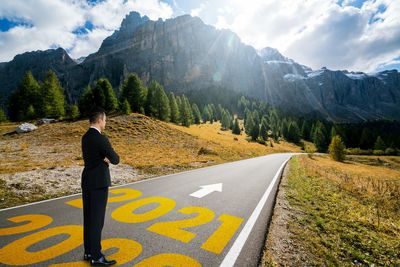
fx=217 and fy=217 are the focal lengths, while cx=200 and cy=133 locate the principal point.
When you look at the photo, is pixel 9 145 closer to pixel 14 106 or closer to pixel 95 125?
pixel 95 125

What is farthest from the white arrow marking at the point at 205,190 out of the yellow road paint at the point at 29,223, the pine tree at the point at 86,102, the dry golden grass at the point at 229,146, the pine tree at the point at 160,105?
the pine tree at the point at 160,105

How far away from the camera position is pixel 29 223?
5.33 m

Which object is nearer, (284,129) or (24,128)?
(24,128)

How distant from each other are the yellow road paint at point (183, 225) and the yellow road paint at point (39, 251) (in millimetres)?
1562

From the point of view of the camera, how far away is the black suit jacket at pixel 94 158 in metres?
3.54

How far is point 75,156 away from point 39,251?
64.8 ft

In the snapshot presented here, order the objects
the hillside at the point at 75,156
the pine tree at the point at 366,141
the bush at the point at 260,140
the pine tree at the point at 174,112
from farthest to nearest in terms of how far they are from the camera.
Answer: the pine tree at the point at 366,141 < the bush at the point at 260,140 < the pine tree at the point at 174,112 < the hillside at the point at 75,156

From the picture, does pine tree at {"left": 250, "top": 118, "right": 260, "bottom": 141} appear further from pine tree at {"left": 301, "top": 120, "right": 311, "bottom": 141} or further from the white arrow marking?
the white arrow marking

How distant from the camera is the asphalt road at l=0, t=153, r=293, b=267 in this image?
3766mm

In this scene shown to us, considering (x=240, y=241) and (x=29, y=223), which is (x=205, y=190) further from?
(x=29, y=223)

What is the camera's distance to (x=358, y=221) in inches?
252

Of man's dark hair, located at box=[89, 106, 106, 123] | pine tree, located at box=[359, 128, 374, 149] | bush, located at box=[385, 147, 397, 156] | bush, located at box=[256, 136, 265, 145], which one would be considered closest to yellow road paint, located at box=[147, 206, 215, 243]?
A: man's dark hair, located at box=[89, 106, 106, 123]

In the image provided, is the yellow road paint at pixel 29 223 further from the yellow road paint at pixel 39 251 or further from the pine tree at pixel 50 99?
the pine tree at pixel 50 99

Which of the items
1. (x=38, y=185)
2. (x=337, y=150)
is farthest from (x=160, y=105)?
(x=38, y=185)
